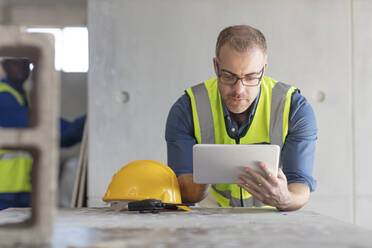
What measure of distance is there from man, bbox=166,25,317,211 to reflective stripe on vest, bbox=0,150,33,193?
1956 millimetres

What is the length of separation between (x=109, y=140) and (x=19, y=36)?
2952 mm

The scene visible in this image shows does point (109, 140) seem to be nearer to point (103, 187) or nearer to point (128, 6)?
point (103, 187)

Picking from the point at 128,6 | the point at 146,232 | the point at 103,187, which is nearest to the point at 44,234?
the point at 146,232

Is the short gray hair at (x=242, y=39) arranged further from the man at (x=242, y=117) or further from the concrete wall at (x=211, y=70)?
the concrete wall at (x=211, y=70)

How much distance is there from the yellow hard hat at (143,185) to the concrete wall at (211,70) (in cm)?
205

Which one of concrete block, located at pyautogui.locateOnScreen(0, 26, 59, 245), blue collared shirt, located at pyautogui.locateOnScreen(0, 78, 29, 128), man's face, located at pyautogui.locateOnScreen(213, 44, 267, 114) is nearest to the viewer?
concrete block, located at pyautogui.locateOnScreen(0, 26, 59, 245)

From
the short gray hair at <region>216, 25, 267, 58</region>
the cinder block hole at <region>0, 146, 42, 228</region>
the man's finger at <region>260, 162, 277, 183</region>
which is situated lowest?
the cinder block hole at <region>0, 146, 42, 228</region>

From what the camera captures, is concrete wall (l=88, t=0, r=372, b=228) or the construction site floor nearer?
the construction site floor

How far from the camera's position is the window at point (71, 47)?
5.91 meters

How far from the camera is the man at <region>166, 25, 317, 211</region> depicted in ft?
7.32

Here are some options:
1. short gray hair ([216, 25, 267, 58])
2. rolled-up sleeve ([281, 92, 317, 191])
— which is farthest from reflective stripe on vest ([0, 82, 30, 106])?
rolled-up sleeve ([281, 92, 317, 191])

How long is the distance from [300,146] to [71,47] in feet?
14.3

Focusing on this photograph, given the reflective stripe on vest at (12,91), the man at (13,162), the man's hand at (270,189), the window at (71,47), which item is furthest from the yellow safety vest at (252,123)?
the window at (71,47)

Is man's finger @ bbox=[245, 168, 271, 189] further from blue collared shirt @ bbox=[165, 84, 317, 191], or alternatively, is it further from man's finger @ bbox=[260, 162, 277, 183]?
blue collared shirt @ bbox=[165, 84, 317, 191]
